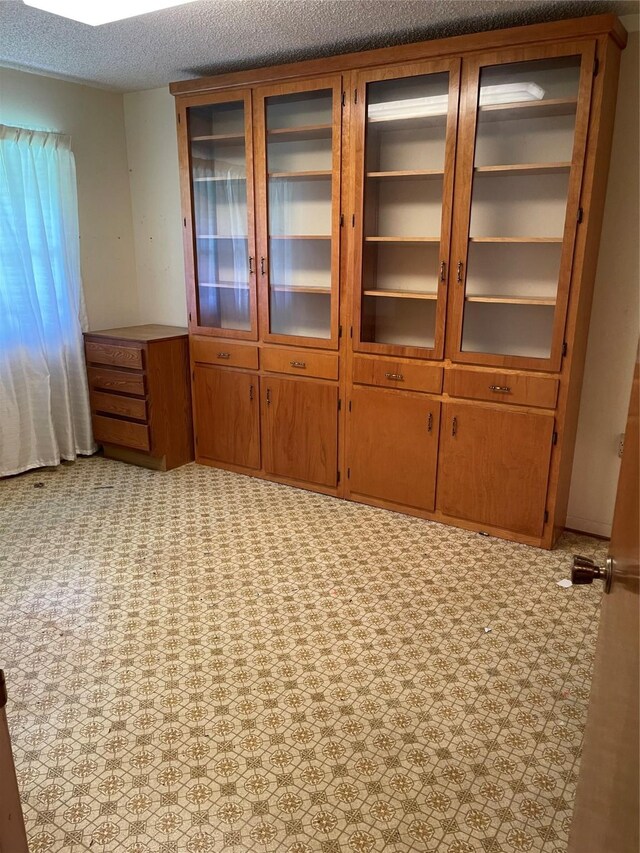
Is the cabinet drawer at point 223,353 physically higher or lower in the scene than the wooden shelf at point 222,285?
lower

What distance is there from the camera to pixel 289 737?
1852 millimetres

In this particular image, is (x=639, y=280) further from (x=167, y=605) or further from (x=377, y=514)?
(x=167, y=605)

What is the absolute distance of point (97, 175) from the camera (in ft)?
13.7

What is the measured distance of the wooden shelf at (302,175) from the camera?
3320 mm

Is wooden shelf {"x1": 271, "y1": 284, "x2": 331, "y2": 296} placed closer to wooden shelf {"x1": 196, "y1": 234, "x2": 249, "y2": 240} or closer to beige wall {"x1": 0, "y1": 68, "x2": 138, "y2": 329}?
wooden shelf {"x1": 196, "y1": 234, "x2": 249, "y2": 240}

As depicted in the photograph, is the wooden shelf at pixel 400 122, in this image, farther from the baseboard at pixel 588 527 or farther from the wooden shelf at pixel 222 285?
the baseboard at pixel 588 527

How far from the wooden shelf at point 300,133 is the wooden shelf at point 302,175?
18 centimetres

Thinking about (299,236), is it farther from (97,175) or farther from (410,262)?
(97,175)

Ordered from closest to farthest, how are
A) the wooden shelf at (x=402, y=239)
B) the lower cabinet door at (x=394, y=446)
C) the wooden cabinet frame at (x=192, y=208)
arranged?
the wooden shelf at (x=402, y=239) < the lower cabinet door at (x=394, y=446) < the wooden cabinet frame at (x=192, y=208)

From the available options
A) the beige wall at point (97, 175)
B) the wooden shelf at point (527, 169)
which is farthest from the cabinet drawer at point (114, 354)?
the wooden shelf at point (527, 169)

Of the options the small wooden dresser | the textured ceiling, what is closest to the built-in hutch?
the textured ceiling

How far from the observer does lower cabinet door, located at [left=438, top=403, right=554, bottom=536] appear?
2.90 m

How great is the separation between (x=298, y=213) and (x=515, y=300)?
4.57 ft

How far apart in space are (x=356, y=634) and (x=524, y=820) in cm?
89
